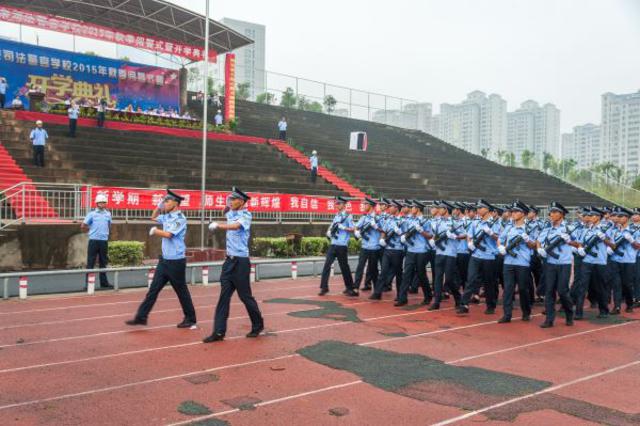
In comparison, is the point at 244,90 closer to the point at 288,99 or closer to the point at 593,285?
the point at 288,99

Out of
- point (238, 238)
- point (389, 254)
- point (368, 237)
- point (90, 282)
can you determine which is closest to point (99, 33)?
point (90, 282)

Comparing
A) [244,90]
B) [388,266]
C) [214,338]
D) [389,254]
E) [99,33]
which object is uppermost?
[244,90]

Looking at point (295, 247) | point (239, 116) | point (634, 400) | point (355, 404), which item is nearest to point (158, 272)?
point (355, 404)

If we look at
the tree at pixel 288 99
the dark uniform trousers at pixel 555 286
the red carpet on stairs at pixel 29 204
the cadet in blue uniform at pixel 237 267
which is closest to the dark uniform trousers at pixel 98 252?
the red carpet on stairs at pixel 29 204

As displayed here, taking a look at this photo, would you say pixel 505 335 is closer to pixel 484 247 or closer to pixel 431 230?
pixel 484 247

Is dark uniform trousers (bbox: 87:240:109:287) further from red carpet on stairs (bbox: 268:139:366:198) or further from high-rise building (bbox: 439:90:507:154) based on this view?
high-rise building (bbox: 439:90:507:154)

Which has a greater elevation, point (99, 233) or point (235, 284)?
point (99, 233)

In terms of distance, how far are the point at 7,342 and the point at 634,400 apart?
22.7 ft

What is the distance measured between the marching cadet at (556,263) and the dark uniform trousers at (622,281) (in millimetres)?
1795

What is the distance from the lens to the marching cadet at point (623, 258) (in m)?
10.5

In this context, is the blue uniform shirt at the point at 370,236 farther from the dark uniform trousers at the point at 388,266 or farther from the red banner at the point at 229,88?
the red banner at the point at 229,88

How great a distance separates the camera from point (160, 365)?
6.30 meters

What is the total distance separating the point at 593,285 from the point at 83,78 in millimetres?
22331

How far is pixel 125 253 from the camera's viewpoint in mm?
14258
